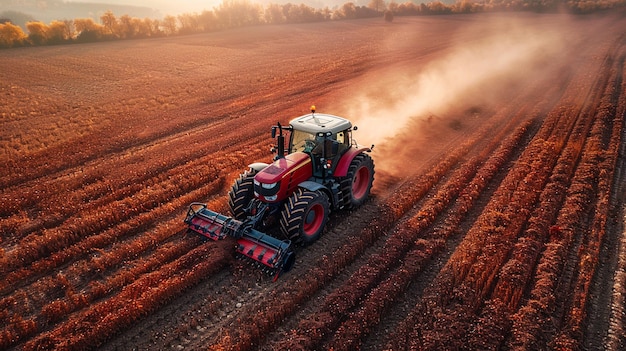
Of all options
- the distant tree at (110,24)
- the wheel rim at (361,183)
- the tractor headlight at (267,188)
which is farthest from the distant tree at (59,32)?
the tractor headlight at (267,188)

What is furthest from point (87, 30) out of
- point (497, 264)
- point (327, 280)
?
point (497, 264)

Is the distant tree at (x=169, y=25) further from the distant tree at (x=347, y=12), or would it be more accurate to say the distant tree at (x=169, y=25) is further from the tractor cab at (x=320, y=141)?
the tractor cab at (x=320, y=141)

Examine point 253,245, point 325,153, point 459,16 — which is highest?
point 459,16

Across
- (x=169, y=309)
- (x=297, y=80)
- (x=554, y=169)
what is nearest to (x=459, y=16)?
(x=297, y=80)

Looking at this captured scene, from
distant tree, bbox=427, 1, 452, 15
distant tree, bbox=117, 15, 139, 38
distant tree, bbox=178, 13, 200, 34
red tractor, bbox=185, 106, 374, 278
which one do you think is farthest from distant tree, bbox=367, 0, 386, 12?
red tractor, bbox=185, 106, 374, 278

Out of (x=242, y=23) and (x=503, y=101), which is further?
(x=242, y=23)

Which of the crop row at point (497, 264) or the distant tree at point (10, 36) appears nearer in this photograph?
the crop row at point (497, 264)

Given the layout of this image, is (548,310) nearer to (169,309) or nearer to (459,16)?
(169,309)
